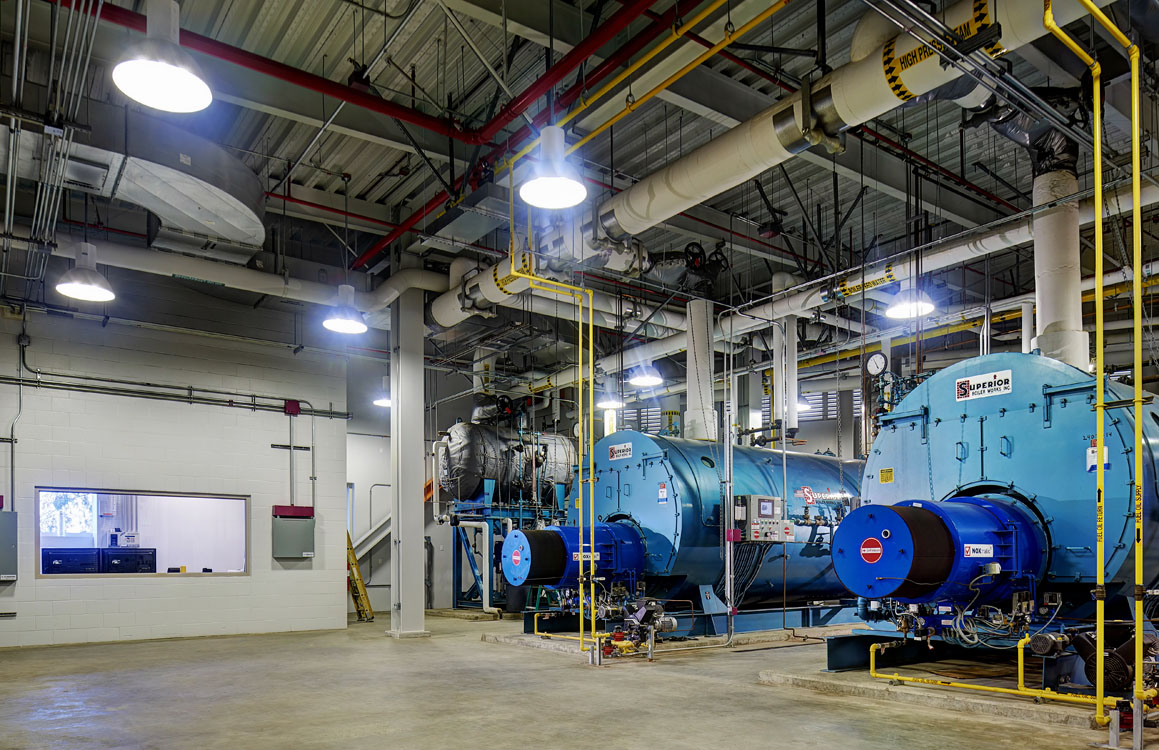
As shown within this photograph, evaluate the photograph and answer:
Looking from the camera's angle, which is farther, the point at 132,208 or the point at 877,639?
the point at 132,208

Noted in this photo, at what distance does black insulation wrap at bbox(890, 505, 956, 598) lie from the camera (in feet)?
19.0

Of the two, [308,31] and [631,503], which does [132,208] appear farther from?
[631,503]

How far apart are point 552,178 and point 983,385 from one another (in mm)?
3778

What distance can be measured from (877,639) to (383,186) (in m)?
7.88

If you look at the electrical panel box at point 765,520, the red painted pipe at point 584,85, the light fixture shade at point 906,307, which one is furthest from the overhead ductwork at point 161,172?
the light fixture shade at point 906,307

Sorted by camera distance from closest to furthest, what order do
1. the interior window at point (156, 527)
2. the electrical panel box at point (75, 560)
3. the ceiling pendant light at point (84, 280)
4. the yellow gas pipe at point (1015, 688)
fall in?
the yellow gas pipe at point (1015, 688) < the ceiling pendant light at point (84, 280) < the electrical panel box at point (75, 560) < the interior window at point (156, 527)

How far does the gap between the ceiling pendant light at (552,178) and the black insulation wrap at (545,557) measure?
4226 millimetres

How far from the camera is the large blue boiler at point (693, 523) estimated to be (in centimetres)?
976

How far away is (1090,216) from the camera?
902 centimetres

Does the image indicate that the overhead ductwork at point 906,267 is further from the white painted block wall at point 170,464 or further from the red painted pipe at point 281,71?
the white painted block wall at point 170,464

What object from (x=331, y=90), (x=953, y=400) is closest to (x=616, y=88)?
(x=331, y=90)

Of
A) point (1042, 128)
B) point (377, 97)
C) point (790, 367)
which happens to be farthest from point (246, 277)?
point (1042, 128)

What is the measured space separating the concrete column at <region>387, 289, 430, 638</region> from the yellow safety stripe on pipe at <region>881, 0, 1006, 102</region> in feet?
25.7

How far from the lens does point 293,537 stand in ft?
44.8
